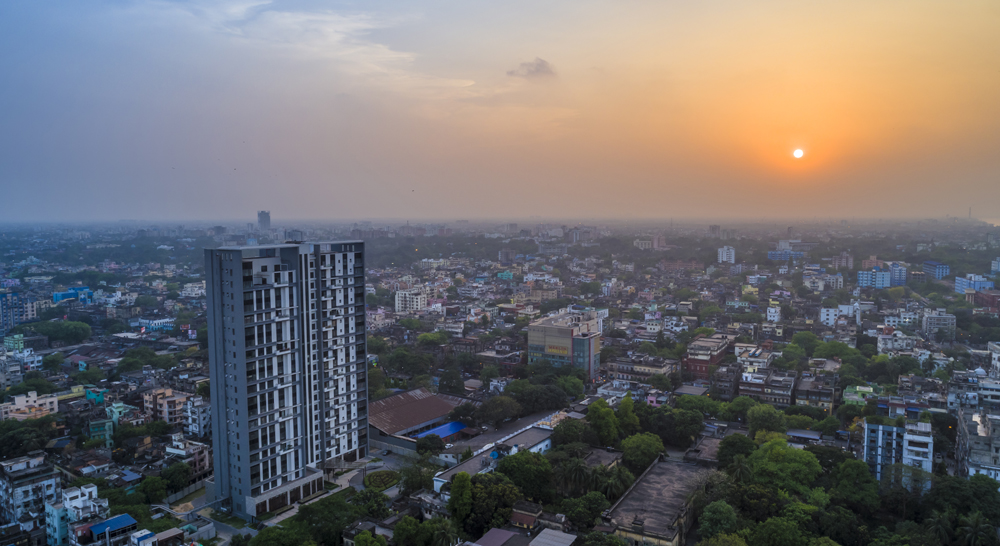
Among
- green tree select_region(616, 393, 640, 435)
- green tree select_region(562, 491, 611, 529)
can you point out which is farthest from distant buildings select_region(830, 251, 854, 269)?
green tree select_region(562, 491, 611, 529)

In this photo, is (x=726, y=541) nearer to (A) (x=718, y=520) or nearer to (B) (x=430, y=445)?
(A) (x=718, y=520)

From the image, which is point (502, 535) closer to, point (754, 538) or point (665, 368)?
point (754, 538)

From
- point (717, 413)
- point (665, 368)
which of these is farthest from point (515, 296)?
point (717, 413)

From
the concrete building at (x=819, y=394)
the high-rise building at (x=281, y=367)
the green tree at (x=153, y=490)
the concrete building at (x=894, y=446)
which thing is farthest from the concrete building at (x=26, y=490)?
the concrete building at (x=819, y=394)

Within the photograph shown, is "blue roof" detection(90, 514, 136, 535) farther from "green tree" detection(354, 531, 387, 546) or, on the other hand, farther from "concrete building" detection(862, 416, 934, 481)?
"concrete building" detection(862, 416, 934, 481)

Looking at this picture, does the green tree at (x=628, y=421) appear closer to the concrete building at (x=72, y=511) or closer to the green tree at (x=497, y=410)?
the green tree at (x=497, y=410)
